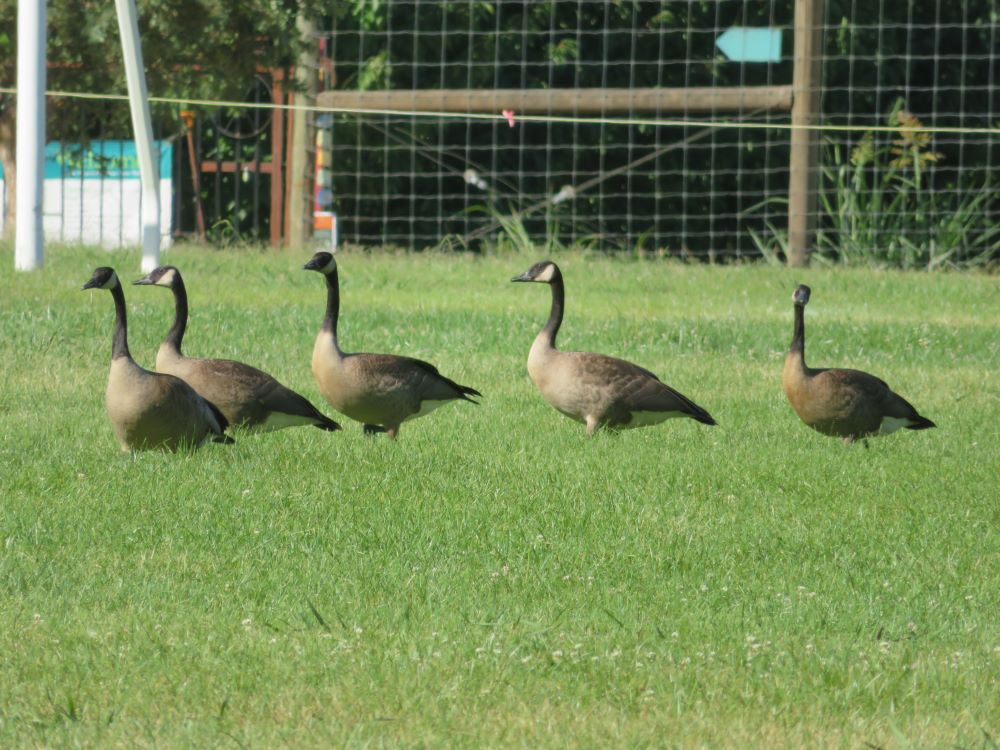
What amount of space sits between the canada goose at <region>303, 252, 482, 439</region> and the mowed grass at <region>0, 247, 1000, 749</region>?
163mm

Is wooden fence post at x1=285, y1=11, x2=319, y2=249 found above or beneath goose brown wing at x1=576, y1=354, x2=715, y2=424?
above

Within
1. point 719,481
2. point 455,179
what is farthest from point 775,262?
point 719,481

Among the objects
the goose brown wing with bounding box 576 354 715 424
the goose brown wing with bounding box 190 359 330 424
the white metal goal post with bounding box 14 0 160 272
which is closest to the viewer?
the goose brown wing with bounding box 190 359 330 424

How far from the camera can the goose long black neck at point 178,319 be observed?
8.22m

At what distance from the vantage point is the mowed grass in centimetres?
436

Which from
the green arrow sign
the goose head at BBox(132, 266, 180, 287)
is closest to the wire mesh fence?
the green arrow sign

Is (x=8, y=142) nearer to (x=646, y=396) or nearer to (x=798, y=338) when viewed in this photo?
(x=646, y=396)

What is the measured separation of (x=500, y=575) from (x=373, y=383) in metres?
2.69

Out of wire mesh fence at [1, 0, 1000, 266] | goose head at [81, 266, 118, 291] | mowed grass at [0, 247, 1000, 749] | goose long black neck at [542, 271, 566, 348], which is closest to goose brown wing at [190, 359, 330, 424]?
mowed grass at [0, 247, 1000, 749]

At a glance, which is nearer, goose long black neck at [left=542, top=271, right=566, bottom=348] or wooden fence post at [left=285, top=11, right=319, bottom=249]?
goose long black neck at [left=542, top=271, right=566, bottom=348]

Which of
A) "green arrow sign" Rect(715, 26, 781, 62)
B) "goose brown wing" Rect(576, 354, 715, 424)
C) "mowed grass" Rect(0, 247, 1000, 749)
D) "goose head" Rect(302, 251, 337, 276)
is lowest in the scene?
"mowed grass" Rect(0, 247, 1000, 749)

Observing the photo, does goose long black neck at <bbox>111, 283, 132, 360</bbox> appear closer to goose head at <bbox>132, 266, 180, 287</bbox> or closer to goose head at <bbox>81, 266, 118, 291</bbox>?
goose head at <bbox>81, 266, 118, 291</bbox>

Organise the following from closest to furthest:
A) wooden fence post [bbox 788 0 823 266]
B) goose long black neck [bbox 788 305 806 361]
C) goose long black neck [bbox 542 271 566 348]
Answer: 1. goose long black neck [bbox 788 305 806 361]
2. goose long black neck [bbox 542 271 566 348]
3. wooden fence post [bbox 788 0 823 266]

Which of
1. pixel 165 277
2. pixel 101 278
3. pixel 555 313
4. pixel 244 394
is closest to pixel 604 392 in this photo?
pixel 555 313
